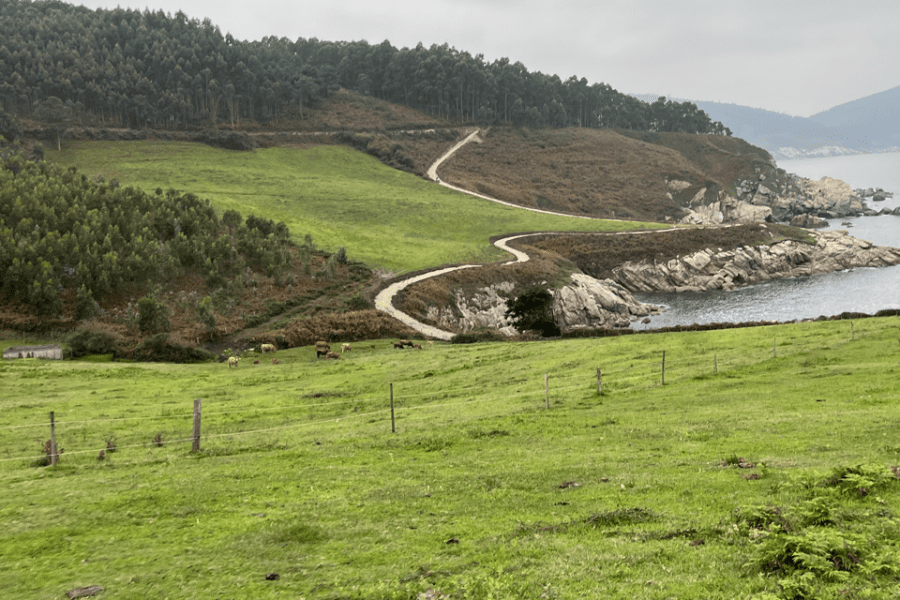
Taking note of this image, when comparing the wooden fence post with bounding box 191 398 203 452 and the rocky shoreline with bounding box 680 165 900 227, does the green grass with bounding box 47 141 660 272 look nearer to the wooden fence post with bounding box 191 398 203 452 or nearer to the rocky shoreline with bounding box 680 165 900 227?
the rocky shoreline with bounding box 680 165 900 227

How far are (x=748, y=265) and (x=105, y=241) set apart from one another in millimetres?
106338

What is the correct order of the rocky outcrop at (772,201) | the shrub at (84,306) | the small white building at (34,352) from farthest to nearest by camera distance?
the rocky outcrop at (772,201) → the shrub at (84,306) → the small white building at (34,352)

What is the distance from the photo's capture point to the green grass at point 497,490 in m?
11.2

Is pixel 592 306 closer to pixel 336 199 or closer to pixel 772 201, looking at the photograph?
pixel 336 199

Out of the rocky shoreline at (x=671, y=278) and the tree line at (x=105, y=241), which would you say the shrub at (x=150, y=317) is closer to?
the tree line at (x=105, y=241)

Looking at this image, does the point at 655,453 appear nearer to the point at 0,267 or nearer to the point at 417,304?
the point at 417,304

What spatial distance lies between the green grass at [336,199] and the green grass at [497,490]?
204ft

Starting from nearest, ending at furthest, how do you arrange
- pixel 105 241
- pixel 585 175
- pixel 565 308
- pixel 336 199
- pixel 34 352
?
pixel 34 352, pixel 105 241, pixel 565 308, pixel 336 199, pixel 585 175

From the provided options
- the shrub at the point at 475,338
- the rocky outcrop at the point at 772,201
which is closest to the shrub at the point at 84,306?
the shrub at the point at 475,338

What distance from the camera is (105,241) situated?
69.4 meters

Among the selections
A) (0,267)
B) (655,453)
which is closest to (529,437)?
(655,453)

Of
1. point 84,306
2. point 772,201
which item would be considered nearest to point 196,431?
point 84,306

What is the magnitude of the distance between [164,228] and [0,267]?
64.1 feet

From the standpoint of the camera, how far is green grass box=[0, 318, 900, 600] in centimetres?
1124
